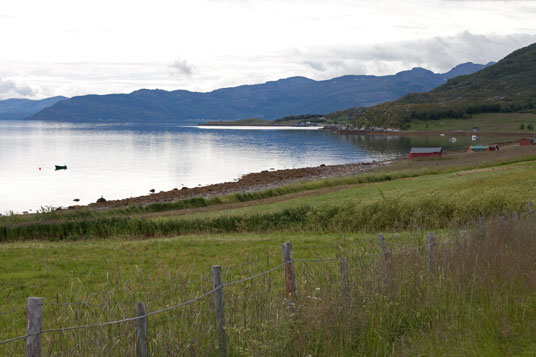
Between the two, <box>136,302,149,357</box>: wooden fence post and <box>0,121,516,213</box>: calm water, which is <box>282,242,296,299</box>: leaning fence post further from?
<box>0,121,516,213</box>: calm water

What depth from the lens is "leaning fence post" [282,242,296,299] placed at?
356 inches

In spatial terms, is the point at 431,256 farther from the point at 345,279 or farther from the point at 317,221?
the point at 317,221

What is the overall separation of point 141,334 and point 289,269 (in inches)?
128

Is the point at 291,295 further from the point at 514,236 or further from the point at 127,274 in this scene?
the point at 127,274

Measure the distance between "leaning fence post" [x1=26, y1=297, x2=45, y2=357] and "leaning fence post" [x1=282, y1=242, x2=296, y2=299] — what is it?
4348 millimetres

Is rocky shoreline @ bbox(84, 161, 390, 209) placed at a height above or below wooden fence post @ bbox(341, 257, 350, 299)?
below

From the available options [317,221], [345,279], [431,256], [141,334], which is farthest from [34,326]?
[317,221]

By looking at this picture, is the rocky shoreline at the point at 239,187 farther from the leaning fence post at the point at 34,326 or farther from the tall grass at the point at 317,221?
the leaning fence post at the point at 34,326

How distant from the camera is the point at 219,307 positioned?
770cm

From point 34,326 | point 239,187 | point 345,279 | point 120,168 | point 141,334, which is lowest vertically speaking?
point 239,187

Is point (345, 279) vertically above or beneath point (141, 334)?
beneath

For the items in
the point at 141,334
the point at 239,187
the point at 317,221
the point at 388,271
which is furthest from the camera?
the point at 239,187

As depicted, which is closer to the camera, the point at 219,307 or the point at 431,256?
the point at 219,307

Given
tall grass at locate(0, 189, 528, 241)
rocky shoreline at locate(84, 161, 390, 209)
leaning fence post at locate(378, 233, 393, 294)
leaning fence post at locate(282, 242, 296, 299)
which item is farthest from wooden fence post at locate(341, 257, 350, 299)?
rocky shoreline at locate(84, 161, 390, 209)
